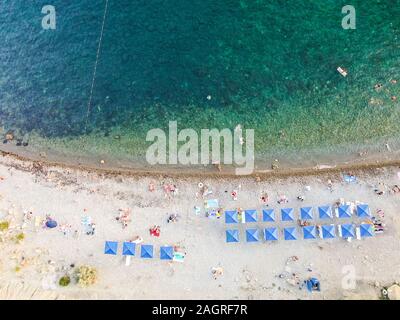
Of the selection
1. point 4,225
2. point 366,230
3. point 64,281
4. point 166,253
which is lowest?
point 64,281

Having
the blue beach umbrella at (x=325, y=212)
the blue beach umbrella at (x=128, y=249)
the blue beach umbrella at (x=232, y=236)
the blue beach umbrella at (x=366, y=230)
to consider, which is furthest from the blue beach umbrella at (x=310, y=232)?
the blue beach umbrella at (x=128, y=249)

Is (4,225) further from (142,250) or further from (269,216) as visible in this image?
(269,216)

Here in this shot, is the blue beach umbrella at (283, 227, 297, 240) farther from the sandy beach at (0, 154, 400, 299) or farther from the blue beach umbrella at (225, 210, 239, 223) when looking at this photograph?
the blue beach umbrella at (225, 210, 239, 223)

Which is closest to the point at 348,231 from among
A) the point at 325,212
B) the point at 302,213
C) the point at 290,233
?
the point at 325,212

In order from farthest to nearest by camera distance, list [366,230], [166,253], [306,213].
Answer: [306,213] < [166,253] < [366,230]

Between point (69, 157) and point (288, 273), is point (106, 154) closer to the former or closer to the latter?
point (69, 157)

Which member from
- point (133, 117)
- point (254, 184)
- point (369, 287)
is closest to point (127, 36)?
point (133, 117)

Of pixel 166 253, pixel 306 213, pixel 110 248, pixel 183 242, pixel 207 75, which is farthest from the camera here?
pixel 207 75
